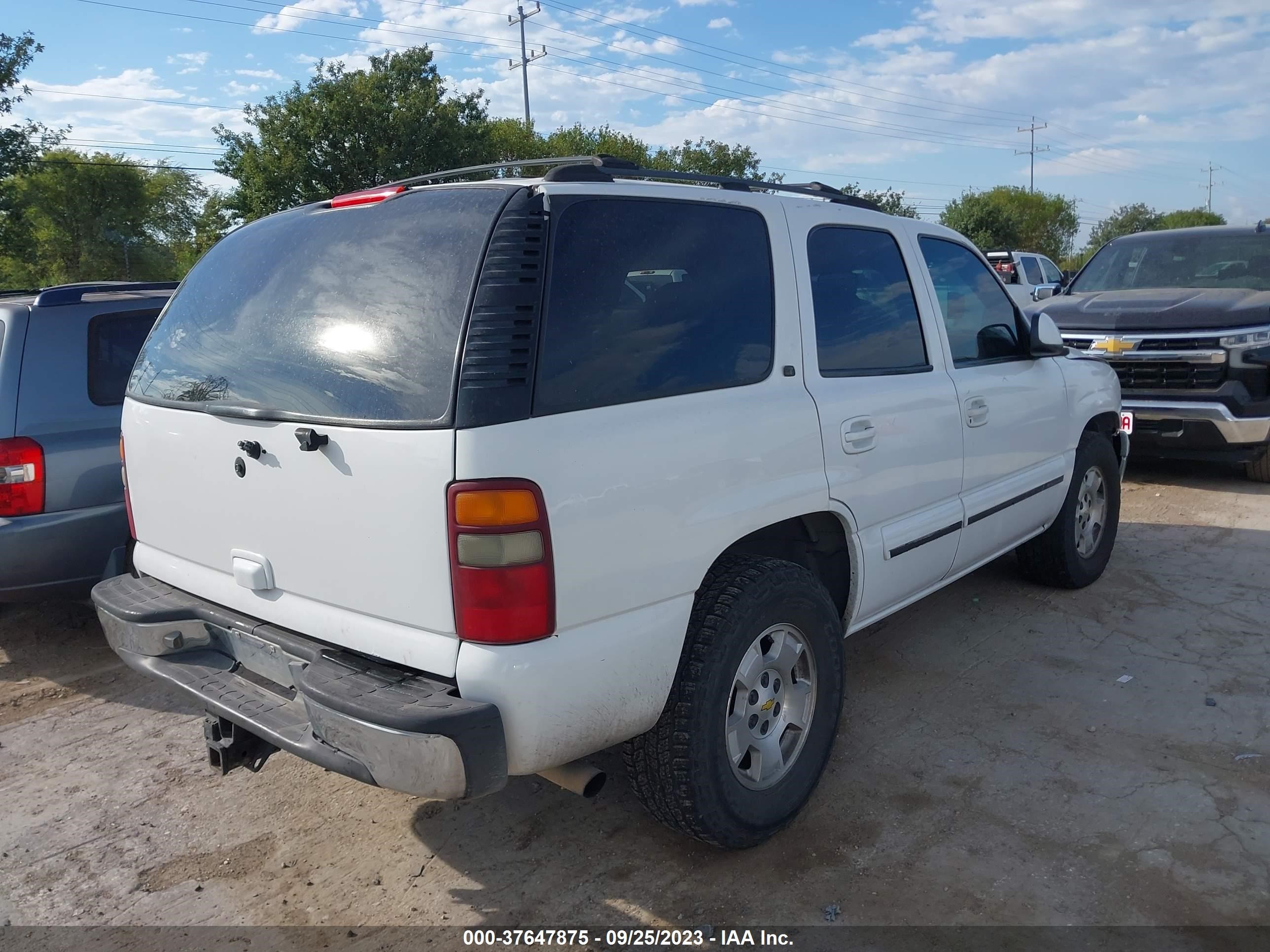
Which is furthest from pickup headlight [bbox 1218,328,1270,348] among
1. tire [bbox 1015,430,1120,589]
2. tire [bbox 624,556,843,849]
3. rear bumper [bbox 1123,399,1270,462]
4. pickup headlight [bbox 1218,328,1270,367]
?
tire [bbox 624,556,843,849]

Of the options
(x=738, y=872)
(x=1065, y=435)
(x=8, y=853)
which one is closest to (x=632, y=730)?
(x=738, y=872)

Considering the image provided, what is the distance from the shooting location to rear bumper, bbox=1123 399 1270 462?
7.20m

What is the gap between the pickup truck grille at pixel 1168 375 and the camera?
7301 millimetres

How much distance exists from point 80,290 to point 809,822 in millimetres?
4171

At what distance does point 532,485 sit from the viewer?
7.45ft

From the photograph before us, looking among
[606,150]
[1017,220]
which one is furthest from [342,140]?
[1017,220]

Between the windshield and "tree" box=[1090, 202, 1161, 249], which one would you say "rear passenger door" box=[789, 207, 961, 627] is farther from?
"tree" box=[1090, 202, 1161, 249]

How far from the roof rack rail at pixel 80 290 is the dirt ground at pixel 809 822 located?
1771 mm

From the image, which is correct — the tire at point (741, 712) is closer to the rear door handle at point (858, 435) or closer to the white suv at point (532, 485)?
the white suv at point (532, 485)

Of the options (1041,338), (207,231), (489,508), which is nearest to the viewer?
(489,508)

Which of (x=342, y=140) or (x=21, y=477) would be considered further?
(x=342, y=140)

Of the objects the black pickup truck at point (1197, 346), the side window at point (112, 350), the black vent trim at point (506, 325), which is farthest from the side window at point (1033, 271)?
the black vent trim at point (506, 325)

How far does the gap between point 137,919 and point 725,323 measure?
2437 millimetres

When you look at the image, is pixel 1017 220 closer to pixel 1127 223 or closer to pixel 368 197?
pixel 1127 223
